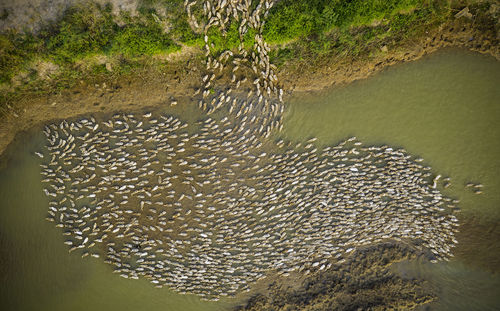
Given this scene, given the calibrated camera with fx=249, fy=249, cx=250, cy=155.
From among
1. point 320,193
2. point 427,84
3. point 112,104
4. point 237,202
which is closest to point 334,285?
point 320,193

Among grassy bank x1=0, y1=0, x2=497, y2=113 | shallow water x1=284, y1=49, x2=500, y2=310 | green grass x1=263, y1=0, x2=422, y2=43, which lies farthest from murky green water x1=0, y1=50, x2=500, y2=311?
green grass x1=263, y1=0, x2=422, y2=43

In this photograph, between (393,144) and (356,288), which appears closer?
(393,144)

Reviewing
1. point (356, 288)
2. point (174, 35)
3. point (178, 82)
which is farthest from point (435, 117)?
point (174, 35)

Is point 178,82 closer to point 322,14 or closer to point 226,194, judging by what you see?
point 226,194

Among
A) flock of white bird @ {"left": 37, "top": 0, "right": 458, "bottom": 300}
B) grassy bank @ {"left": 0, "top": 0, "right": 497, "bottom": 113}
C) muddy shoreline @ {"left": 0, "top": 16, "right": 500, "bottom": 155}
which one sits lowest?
flock of white bird @ {"left": 37, "top": 0, "right": 458, "bottom": 300}

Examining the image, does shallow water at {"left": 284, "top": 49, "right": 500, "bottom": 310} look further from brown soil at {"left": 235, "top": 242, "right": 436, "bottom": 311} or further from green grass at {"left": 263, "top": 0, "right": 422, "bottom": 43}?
brown soil at {"left": 235, "top": 242, "right": 436, "bottom": 311}

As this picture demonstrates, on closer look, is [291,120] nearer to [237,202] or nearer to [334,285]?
[237,202]
